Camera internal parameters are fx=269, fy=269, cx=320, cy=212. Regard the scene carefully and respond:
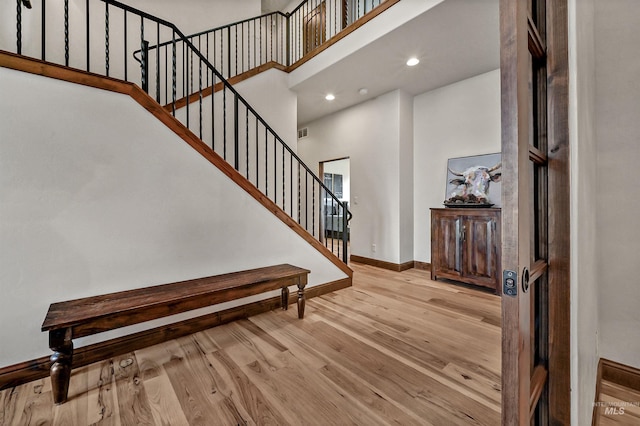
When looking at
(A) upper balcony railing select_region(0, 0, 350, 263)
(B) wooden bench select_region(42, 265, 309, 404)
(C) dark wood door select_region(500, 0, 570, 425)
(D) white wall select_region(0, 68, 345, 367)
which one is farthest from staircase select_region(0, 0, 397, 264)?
(C) dark wood door select_region(500, 0, 570, 425)

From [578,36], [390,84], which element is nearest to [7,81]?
[578,36]

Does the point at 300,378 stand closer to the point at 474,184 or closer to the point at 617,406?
the point at 617,406

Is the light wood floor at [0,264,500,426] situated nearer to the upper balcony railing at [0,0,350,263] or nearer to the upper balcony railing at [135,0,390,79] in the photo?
the upper balcony railing at [0,0,350,263]

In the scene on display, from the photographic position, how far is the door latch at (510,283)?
26.8 inches

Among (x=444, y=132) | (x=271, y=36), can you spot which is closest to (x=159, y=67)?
(x=271, y=36)

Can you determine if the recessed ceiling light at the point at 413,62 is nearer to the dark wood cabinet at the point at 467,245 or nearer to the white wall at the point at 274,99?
the white wall at the point at 274,99

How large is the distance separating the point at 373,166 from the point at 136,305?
3815mm

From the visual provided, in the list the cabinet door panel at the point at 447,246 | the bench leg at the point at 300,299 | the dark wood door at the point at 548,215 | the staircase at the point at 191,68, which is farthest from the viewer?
the cabinet door panel at the point at 447,246

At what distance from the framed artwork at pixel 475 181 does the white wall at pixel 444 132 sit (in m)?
0.11

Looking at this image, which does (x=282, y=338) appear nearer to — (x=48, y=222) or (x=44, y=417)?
(x=44, y=417)

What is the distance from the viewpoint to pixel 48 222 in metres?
1.71

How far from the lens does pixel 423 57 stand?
127 inches

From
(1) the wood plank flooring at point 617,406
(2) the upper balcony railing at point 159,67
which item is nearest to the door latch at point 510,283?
(1) the wood plank flooring at point 617,406

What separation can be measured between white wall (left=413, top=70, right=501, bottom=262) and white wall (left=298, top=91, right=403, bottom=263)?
42 cm
